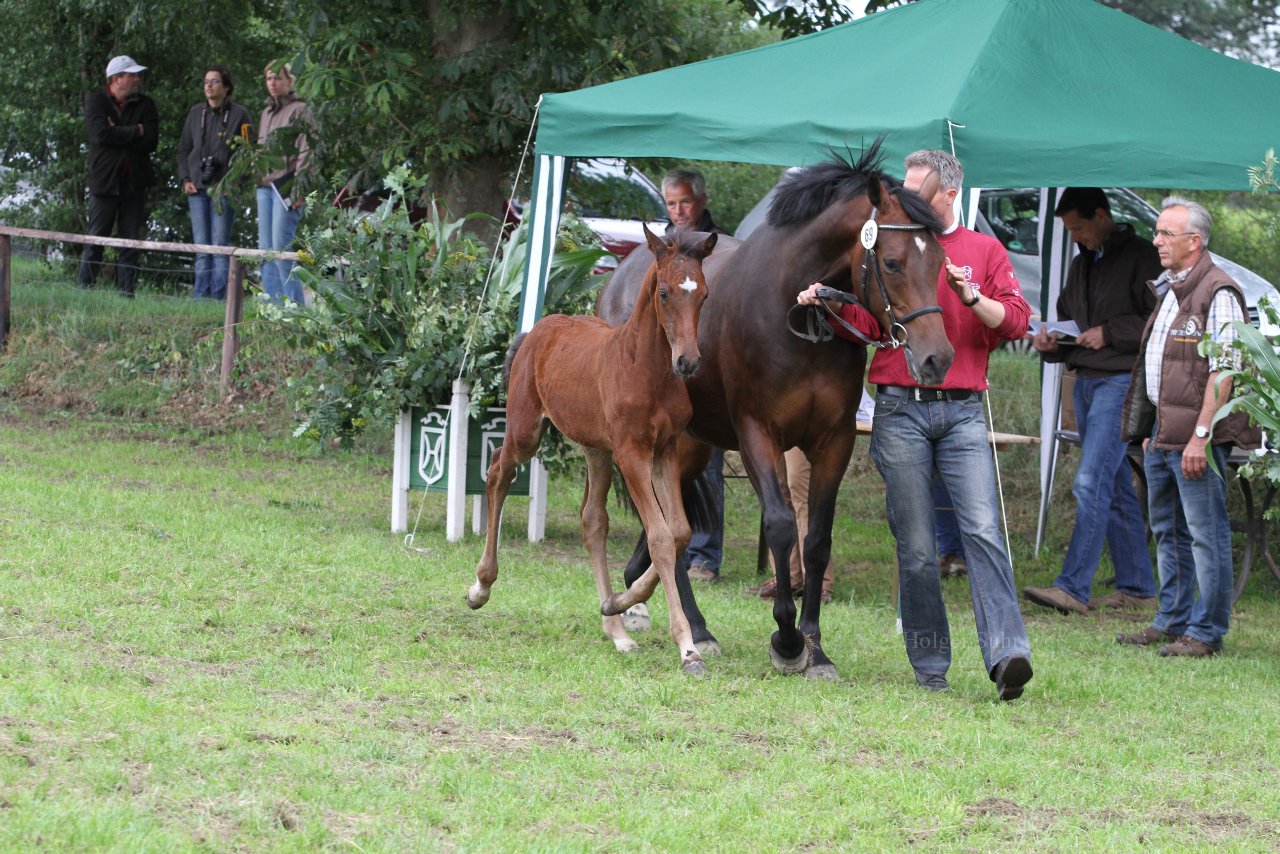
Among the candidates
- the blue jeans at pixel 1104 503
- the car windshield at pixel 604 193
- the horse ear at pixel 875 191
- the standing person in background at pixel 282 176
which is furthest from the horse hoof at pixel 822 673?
the standing person in background at pixel 282 176

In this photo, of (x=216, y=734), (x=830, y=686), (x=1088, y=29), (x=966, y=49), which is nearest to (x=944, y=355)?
(x=830, y=686)

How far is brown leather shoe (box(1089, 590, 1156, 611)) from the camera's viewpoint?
8.92 m

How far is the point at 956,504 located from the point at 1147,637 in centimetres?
232

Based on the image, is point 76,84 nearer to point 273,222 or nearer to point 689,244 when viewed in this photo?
point 273,222

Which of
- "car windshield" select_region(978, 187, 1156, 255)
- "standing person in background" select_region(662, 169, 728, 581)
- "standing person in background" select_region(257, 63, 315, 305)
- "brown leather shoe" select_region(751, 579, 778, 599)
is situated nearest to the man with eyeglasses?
"brown leather shoe" select_region(751, 579, 778, 599)

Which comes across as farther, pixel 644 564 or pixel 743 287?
pixel 644 564

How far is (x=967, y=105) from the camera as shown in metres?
7.68

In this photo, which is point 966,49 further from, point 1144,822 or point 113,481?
point 113,481

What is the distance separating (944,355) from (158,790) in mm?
3018

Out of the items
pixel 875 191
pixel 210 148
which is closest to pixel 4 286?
pixel 210 148

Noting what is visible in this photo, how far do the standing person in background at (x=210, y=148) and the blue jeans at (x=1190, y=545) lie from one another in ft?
31.2

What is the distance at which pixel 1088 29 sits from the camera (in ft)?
29.2

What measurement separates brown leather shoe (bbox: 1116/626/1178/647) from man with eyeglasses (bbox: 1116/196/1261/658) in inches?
4.8

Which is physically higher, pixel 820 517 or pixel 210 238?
pixel 210 238
